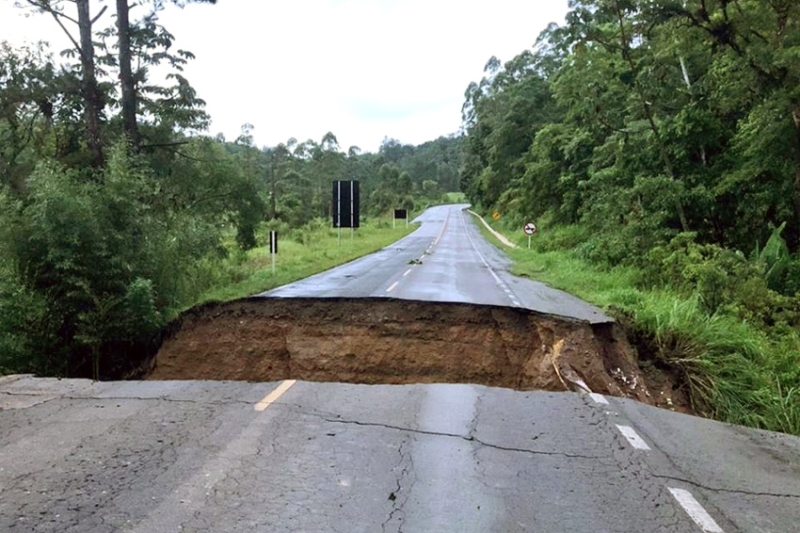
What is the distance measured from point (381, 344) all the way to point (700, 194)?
37.6 ft

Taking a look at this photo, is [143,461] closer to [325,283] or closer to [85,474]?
[85,474]

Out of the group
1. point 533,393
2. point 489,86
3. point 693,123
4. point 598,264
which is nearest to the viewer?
point 533,393

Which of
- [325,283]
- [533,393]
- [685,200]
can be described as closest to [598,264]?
[685,200]

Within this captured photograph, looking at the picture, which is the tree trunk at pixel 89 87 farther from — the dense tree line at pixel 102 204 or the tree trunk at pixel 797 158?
the tree trunk at pixel 797 158

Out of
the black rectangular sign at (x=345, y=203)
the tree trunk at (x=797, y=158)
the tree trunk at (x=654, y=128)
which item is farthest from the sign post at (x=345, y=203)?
→ the tree trunk at (x=797, y=158)

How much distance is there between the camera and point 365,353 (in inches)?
391

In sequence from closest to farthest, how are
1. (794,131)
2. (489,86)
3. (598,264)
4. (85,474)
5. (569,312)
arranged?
1. (85,474)
2. (569,312)
3. (794,131)
4. (598,264)
5. (489,86)

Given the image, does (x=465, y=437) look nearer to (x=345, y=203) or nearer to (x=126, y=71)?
(x=126, y=71)

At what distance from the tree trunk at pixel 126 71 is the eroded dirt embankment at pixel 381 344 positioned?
812cm

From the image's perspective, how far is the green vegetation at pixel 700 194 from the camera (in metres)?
8.29

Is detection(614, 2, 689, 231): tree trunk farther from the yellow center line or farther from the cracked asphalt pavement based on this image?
the yellow center line

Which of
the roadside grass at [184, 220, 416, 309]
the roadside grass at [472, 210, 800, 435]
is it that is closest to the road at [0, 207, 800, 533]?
the roadside grass at [472, 210, 800, 435]

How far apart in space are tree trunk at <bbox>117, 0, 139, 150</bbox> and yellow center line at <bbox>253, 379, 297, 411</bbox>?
37.7 ft

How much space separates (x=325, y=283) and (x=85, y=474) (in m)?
13.1
